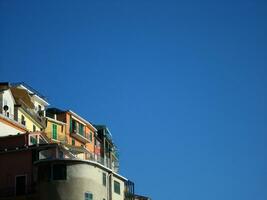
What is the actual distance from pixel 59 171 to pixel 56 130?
35.6m

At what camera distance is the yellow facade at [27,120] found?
91.9 metres

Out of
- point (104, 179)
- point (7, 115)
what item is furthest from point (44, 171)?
point (7, 115)

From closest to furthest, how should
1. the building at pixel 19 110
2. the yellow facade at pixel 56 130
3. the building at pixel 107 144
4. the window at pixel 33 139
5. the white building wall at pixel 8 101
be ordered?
the window at pixel 33 139 → the building at pixel 19 110 → the white building wall at pixel 8 101 → the yellow facade at pixel 56 130 → the building at pixel 107 144

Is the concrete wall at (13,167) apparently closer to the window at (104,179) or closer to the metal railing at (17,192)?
the metal railing at (17,192)

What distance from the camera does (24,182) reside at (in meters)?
71.1

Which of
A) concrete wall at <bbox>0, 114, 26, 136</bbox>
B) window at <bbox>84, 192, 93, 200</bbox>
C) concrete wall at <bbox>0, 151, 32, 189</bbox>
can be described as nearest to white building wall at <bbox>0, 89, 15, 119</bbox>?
concrete wall at <bbox>0, 114, 26, 136</bbox>

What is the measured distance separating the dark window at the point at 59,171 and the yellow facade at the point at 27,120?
22.4 m

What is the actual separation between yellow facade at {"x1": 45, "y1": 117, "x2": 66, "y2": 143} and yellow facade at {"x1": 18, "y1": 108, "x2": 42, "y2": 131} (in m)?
5.09

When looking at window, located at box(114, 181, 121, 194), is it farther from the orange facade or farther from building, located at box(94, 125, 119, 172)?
building, located at box(94, 125, 119, 172)

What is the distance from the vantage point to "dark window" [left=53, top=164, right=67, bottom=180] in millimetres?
69312

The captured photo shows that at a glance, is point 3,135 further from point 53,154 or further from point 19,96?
point 19,96

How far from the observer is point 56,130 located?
104688mm

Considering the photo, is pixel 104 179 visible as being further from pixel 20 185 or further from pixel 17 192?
pixel 17 192

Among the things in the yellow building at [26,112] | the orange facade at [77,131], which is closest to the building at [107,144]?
the orange facade at [77,131]
